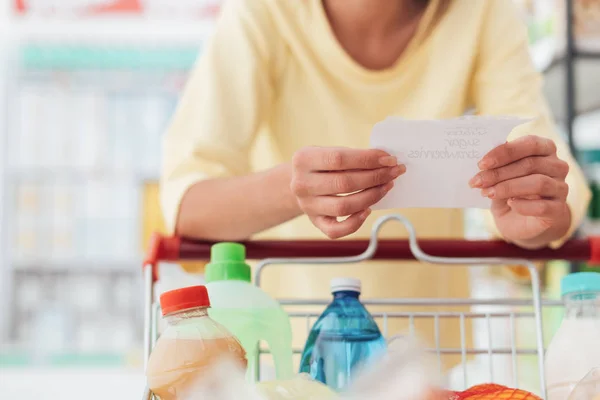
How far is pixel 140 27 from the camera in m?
4.14

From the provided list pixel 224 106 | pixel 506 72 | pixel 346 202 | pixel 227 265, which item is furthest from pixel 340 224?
pixel 506 72

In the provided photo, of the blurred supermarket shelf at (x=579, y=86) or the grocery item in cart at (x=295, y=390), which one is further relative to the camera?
the blurred supermarket shelf at (x=579, y=86)

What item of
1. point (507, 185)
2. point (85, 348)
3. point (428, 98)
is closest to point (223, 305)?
point (507, 185)

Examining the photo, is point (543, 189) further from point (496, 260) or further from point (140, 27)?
point (140, 27)

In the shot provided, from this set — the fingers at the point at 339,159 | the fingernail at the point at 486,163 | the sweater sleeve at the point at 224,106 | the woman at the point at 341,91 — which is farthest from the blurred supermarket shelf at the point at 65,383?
the fingernail at the point at 486,163

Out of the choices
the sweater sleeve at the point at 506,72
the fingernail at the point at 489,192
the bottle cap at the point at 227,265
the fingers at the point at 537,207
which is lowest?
the bottle cap at the point at 227,265

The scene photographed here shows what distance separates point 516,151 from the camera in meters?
0.79

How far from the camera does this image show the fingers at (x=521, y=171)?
79cm

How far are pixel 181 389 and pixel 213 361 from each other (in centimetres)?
4

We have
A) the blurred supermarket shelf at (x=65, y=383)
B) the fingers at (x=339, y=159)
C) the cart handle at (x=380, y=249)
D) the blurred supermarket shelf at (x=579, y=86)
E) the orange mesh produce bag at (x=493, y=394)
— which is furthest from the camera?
the blurred supermarket shelf at (x=65, y=383)

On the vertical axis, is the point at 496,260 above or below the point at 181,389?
above

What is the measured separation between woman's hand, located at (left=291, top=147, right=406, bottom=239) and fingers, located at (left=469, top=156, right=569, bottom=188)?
0.09 metres

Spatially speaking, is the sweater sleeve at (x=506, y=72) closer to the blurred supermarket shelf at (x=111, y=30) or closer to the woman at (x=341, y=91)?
the woman at (x=341, y=91)

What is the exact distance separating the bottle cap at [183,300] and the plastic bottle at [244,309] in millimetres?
117
